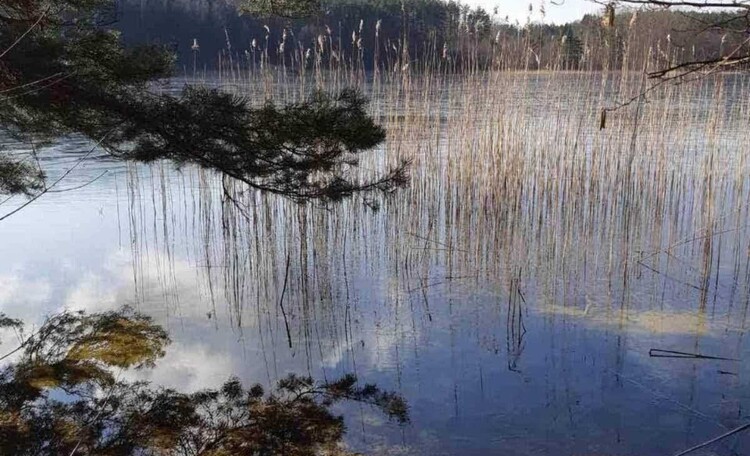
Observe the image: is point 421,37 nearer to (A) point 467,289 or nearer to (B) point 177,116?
(A) point 467,289

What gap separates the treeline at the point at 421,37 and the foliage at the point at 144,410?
5.07 feet

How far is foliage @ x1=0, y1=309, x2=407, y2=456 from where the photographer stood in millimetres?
2217

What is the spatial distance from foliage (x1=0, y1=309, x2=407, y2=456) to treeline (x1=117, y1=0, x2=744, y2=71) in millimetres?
1544

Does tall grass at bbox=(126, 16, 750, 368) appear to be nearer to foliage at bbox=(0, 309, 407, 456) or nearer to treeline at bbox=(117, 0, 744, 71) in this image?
treeline at bbox=(117, 0, 744, 71)

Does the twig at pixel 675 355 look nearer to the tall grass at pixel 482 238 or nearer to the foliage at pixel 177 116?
the tall grass at pixel 482 238

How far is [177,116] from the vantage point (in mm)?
2953

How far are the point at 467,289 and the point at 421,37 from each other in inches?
300

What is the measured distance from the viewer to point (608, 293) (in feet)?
11.8

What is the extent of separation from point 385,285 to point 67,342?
1.63 meters

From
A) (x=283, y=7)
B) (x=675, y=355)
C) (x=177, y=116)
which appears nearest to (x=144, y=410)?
(x=177, y=116)

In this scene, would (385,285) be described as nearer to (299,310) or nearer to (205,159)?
(299,310)

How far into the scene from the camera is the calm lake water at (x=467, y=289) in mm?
2461

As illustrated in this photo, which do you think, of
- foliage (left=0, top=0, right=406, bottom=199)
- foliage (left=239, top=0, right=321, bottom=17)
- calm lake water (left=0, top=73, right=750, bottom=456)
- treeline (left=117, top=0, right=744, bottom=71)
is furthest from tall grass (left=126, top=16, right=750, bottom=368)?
foliage (left=239, top=0, right=321, bottom=17)

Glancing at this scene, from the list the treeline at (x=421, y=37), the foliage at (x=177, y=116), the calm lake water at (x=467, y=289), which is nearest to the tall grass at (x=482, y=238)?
the calm lake water at (x=467, y=289)
